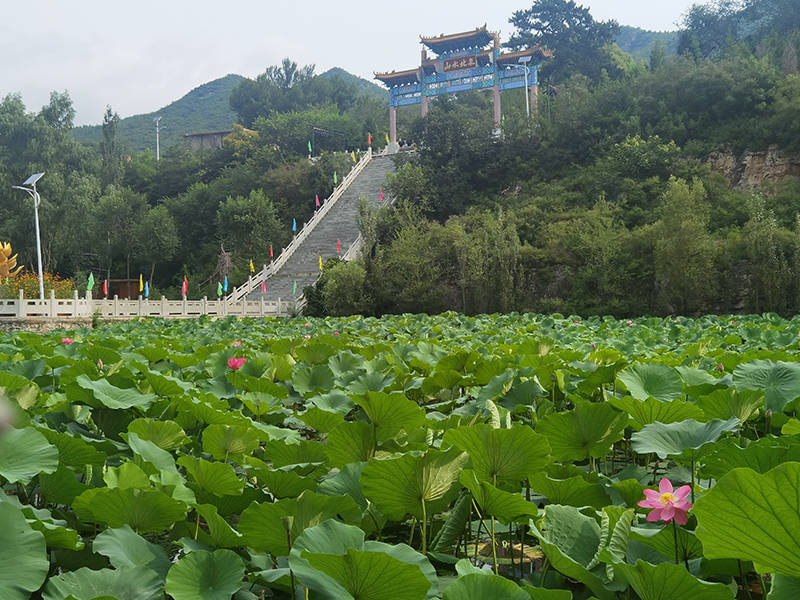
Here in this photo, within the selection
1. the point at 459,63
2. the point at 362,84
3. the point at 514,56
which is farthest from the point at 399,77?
the point at 362,84

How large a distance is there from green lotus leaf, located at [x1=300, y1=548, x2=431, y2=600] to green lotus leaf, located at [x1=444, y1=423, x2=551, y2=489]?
47cm

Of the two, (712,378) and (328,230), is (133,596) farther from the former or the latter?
(328,230)

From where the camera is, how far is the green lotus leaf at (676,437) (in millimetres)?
1424

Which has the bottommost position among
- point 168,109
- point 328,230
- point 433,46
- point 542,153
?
point 328,230

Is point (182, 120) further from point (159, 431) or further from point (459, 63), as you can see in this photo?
point (159, 431)

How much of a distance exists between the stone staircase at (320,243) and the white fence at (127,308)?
206cm

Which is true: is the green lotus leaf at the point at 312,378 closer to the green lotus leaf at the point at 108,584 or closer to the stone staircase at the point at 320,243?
the green lotus leaf at the point at 108,584

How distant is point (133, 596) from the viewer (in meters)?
1.04

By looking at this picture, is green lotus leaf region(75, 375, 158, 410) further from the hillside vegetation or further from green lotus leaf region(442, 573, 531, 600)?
the hillside vegetation

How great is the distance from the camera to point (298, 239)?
31.2m

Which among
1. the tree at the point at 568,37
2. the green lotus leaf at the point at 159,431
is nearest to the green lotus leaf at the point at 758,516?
the green lotus leaf at the point at 159,431

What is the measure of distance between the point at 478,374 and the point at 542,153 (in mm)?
28616

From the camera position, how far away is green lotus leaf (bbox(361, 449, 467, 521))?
1.23 meters

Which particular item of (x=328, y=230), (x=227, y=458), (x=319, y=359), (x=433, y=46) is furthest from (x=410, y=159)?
(x=227, y=458)
